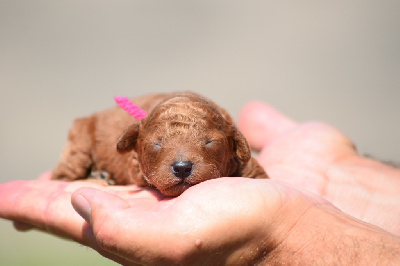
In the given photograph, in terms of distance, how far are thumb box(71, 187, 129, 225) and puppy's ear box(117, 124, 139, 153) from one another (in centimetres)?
85

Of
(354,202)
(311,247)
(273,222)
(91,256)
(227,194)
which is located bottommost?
(91,256)

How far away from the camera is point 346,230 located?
3.15 meters

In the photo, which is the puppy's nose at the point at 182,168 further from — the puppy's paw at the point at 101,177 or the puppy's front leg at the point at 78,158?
the puppy's front leg at the point at 78,158

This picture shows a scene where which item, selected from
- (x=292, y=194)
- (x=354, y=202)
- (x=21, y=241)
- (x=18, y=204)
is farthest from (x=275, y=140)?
(x=21, y=241)

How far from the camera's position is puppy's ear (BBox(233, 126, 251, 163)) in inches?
155

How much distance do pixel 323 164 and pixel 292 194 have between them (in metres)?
2.38

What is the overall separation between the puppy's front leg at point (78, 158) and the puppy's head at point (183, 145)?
1443mm

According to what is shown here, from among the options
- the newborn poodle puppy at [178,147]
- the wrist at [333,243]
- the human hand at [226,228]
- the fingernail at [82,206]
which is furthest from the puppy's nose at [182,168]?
the wrist at [333,243]

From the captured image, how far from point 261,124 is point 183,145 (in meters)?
3.37

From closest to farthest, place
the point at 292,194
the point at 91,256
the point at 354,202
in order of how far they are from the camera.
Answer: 1. the point at 292,194
2. the point at 354,202
3. the point at 91,256

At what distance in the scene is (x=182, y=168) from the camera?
3391 mm

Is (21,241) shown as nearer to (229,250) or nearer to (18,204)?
(18,204)

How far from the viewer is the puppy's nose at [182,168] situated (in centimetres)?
339

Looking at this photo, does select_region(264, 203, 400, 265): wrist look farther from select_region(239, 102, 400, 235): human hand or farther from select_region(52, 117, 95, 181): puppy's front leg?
select_region(52, 117, 95, 181): puppy's front leg
